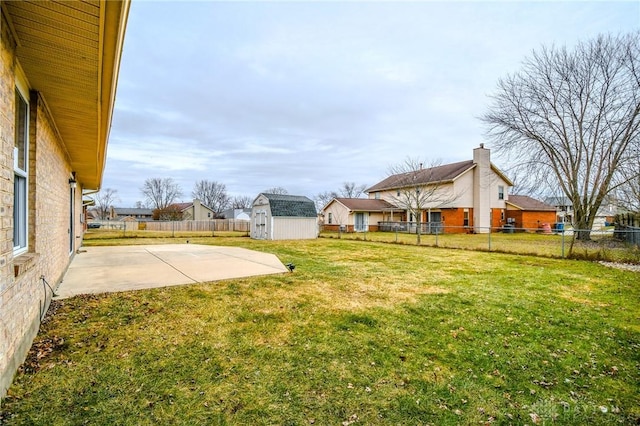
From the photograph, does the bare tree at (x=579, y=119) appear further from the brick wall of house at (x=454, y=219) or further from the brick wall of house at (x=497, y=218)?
the brick wall of house at (x=497, y=218)

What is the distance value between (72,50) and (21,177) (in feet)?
6.44

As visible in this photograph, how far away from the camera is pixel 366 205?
3198 cm

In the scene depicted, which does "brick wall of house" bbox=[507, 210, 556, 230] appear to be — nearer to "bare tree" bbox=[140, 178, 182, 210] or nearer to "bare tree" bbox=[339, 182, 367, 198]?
"bare tree" bbox=[339, 182, 367, 198]

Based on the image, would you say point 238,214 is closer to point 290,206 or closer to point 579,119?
point 290,206

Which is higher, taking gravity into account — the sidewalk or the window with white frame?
the window with white frame

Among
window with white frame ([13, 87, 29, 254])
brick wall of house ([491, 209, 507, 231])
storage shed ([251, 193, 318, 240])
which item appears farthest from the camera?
brick wall of house ([491, 209, 507, 231])

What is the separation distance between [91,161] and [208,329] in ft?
23.5

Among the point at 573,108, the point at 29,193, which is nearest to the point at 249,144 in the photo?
the point at 573,108

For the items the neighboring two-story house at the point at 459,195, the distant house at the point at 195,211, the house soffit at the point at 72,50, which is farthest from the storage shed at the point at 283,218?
the distant house at the point at 195,211

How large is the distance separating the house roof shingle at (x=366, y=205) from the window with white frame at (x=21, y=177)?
27629 millimetres

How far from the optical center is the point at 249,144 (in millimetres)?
42344

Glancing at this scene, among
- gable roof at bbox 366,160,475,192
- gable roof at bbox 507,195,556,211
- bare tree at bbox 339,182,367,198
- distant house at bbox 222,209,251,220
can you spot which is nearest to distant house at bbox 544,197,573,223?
gable roof at bbox 507,195,556,211

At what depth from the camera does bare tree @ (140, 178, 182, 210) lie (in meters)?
65.3

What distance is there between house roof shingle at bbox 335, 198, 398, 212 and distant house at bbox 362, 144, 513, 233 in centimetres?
406
